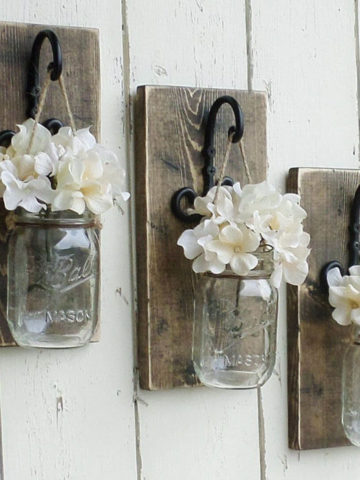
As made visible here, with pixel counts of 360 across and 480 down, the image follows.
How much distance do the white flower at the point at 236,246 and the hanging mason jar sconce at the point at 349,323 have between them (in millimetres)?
154

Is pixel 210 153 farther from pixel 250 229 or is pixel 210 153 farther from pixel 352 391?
pixel 352 391

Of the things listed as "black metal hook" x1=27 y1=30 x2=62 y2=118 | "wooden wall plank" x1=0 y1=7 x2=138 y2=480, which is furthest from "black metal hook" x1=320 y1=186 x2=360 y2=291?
"black metal hook" x1=27 y1=30 x2=62 y2=118

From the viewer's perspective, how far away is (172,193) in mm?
1059

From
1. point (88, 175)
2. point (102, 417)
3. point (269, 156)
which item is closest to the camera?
point (88, 175)

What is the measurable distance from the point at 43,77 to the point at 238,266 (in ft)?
0.89

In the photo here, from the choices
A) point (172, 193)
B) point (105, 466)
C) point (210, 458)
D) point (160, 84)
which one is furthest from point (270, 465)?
point (160, 84)

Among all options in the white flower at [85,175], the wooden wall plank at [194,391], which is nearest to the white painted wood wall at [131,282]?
the wooden wall plank at [194,391]

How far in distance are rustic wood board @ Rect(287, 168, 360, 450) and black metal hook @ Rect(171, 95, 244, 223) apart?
12 centimetres

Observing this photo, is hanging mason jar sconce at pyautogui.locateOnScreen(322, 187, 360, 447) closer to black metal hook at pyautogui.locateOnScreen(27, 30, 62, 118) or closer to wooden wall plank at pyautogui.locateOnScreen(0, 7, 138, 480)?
wooden wall plank at pyautogui.locateOnScreen(0, 7, 138, 480)

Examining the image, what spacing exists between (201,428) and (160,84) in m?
0.38

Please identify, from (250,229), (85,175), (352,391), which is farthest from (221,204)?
(352,391)

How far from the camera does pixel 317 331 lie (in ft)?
3.75

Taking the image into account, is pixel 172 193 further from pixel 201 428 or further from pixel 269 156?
pixel 201 428

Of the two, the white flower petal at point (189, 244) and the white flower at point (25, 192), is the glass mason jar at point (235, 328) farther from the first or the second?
the white flower at point (25, 192)
